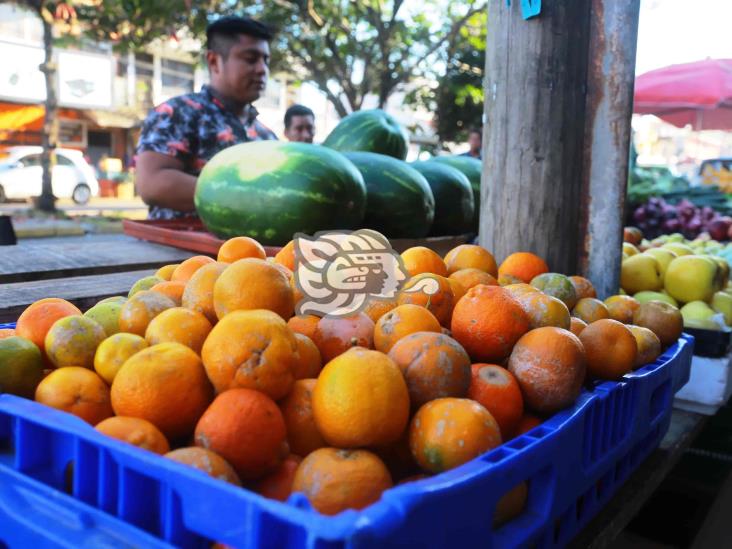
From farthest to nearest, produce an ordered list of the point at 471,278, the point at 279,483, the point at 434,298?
1. the point at 471,278
2. the point at 434,298
3. the point at 279,483

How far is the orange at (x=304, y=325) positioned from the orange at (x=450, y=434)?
1.20ft

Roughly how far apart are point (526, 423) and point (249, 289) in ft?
1.96

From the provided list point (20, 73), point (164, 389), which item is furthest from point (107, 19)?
point (164, 389)

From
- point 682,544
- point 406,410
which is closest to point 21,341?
point 406,410

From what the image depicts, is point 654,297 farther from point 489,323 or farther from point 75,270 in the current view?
point 75,270

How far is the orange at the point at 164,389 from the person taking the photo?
0.99 metres

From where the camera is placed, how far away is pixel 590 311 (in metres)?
1.64

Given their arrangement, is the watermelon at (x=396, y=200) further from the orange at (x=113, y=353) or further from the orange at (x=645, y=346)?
the orange at (x=113, y=353)

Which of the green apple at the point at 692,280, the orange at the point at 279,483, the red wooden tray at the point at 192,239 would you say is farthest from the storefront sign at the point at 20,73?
the orange at the point at 279,483

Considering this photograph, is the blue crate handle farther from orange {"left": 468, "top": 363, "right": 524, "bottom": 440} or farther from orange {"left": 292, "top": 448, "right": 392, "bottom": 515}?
orange {"left": 292, "top": 448, "right": 392, "bottom": 515}

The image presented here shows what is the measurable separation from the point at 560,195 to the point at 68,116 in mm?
22556

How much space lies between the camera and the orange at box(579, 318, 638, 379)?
133cm

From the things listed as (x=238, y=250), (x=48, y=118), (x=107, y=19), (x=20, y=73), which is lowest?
(x=238, y=250)

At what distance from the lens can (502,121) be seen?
2.30m
